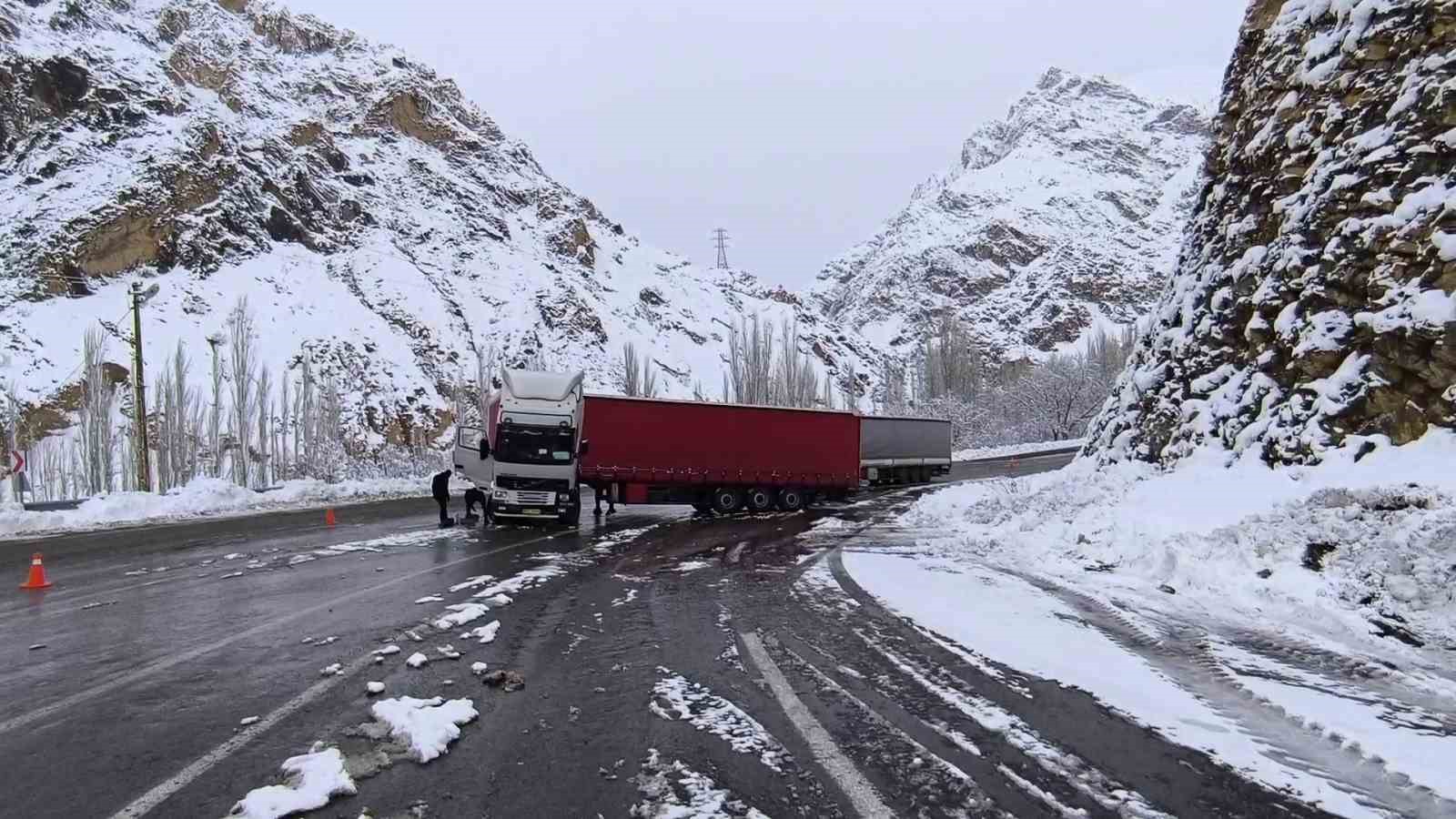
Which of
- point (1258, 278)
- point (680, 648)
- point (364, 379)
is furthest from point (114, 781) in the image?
point (364, 379)

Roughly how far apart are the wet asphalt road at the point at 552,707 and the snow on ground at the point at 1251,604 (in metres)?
0.55

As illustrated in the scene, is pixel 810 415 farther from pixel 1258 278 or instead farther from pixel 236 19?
pixel 236 19

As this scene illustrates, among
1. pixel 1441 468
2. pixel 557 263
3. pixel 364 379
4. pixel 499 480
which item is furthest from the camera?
pixel 557 263

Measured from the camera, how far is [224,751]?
4.52m

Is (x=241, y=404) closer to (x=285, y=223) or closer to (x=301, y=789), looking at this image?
(x=285, y=223)

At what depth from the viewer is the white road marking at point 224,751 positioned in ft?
12.5

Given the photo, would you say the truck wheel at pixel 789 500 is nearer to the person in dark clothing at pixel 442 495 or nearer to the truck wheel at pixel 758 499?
the truck wheel at pixel 758 499

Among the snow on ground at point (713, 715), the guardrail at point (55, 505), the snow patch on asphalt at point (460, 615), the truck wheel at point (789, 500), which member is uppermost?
the guardrail at point (55, 505)

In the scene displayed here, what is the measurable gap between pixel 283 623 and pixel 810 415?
18979mm

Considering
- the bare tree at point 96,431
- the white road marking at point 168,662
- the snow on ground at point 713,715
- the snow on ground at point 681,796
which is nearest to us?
the snow on ground at point 681,796

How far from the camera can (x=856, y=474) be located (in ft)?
88.4

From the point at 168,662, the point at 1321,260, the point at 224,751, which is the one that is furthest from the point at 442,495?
the point at 1321,260

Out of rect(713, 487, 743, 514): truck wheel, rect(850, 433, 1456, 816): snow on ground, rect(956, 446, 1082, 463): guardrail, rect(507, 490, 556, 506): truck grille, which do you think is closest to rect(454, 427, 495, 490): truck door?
rect(507, 490, 556, 506): truck grille

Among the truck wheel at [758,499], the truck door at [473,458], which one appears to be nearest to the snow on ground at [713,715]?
the truck door at [473,458]
